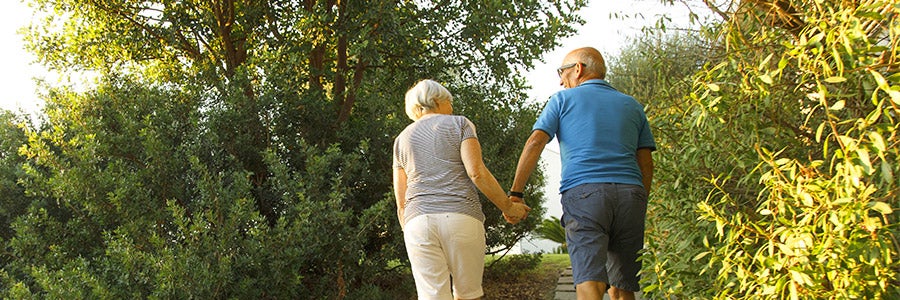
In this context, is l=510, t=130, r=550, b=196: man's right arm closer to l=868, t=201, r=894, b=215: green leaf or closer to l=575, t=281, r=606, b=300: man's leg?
l=575, t=281, r=606, b=300: man's leg

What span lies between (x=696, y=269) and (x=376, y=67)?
14.6 ft

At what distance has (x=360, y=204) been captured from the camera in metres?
6.84

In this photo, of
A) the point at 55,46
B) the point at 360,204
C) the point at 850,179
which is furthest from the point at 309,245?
the point at 55,46

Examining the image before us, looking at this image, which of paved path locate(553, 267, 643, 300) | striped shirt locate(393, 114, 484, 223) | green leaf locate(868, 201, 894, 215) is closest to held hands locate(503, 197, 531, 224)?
striped shirt locate(393, 114, 484, 223)

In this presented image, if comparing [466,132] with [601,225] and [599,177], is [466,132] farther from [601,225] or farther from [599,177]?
[601,225]

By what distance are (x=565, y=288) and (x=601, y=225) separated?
16.4 ft

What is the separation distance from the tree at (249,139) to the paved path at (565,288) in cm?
96

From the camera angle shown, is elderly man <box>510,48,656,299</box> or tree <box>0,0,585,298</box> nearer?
elderly man <box>510,48,656,299</box>

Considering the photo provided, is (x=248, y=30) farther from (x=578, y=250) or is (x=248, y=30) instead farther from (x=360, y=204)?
(x=578, y=250)

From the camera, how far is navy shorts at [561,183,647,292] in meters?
3.41

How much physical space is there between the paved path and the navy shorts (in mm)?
3589

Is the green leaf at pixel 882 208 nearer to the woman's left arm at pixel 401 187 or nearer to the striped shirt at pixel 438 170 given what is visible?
the striped shirt at pixel 438 170

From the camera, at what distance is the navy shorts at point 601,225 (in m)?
3.41

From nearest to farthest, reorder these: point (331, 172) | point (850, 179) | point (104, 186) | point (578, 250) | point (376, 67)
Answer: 1. point (850, 179)
2. point (578, 250)
3. point (104, 186)
4. point (331, 172)
5. point (376, 67)
